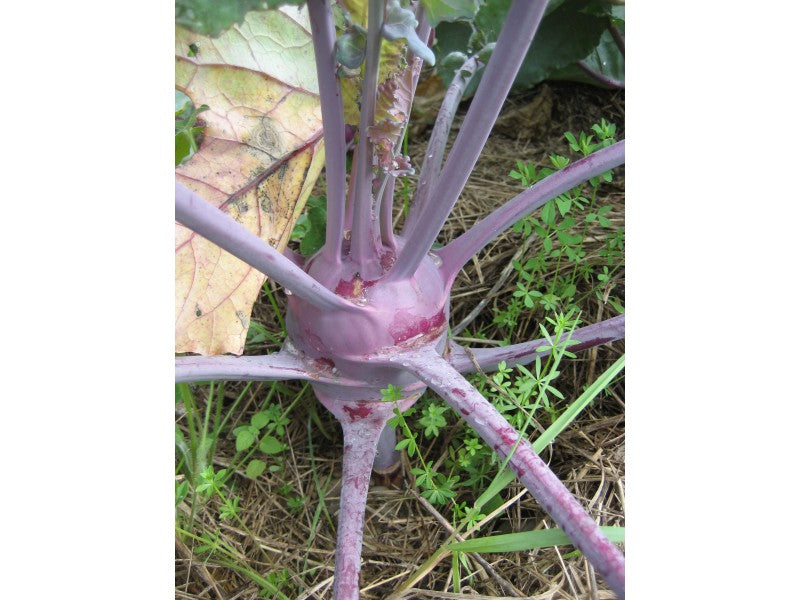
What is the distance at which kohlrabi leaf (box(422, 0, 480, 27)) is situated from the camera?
0.53 metres

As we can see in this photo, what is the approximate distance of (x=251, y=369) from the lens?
746mm

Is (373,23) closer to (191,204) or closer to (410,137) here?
(191,204)

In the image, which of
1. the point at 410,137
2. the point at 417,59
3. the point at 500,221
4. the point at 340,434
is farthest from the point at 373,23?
the point at 410,137

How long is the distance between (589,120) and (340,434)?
0.78 metres

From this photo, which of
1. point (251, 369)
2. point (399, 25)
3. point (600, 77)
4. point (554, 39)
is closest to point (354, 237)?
point (251, 369)

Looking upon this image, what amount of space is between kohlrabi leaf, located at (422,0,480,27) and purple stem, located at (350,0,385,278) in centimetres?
4

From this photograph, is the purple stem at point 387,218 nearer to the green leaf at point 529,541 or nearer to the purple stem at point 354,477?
the purple stem at point 354,477

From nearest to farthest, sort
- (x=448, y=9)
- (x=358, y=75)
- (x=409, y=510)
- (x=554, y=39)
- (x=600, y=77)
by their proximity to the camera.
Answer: (x=448, y=9), (x=358, y=75), (x=409, y=510), (x=554, y=39), (x=600, y=77)

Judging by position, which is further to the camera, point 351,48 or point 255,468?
point 255,468

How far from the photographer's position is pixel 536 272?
1.12 m

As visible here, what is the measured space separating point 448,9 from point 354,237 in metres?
0.30

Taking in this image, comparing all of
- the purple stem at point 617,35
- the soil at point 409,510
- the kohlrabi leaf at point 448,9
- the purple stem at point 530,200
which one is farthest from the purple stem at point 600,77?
the kohlrabi leaf at point 448,9

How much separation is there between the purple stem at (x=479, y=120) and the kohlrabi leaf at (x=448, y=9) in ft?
0.12

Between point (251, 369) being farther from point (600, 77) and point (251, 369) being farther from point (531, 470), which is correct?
point (600, 77)
